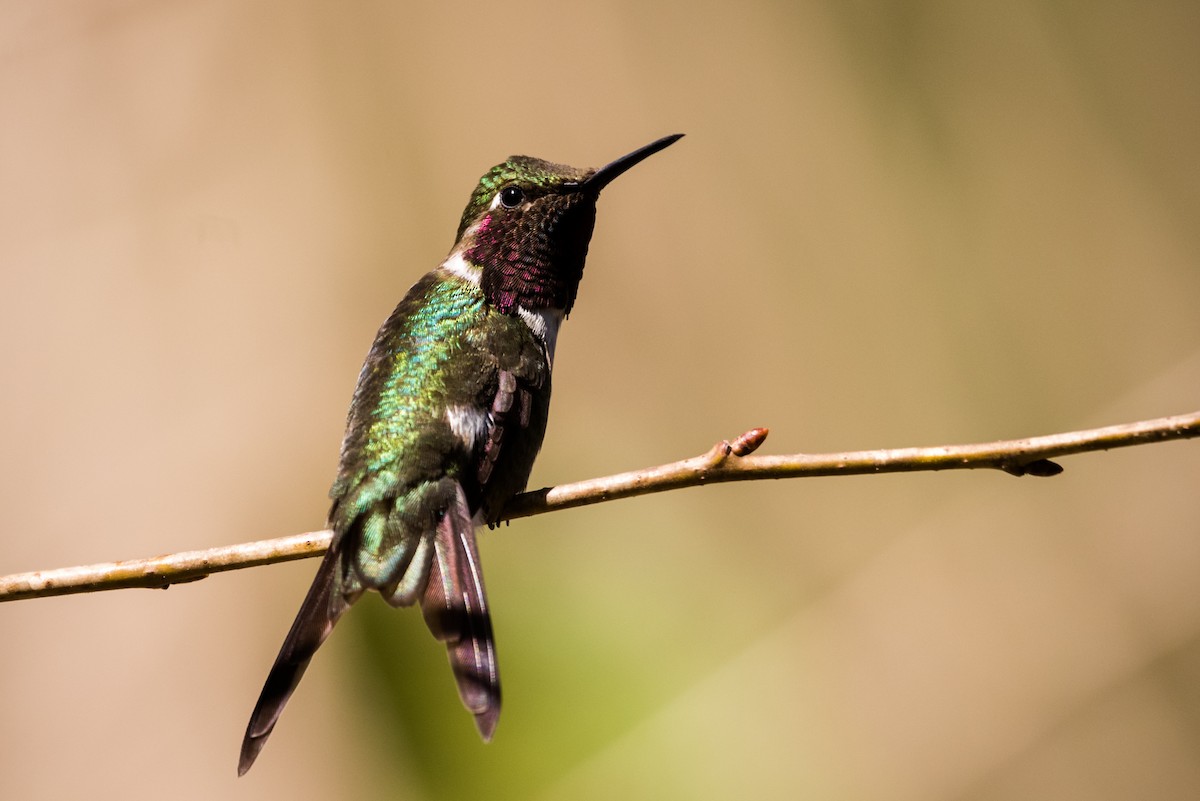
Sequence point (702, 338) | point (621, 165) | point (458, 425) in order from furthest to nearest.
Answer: point (702, 338), point (621, 165), point (458, 425)

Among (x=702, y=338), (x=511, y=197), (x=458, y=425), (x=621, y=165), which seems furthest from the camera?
(x=702, y=338)

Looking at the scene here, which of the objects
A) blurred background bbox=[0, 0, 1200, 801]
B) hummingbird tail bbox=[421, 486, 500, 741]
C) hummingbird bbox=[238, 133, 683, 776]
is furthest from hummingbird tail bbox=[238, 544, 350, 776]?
blurred background bbox=[0, 0, 1200, 801]

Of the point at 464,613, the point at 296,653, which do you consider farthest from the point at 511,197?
the point at 296,653

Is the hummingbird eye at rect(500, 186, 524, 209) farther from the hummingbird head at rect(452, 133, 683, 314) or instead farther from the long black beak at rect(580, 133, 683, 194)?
the long black beak at rect(580, 133, 683, 194)

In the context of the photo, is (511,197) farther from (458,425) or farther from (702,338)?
(702,338)

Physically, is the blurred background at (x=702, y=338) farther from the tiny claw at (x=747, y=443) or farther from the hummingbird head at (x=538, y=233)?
the tiny claw at (x=747, y=443)

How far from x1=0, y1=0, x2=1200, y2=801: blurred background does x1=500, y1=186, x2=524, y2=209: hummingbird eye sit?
134cm

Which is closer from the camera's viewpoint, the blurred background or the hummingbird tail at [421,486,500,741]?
the hummingbird tail at [421,486,500,741]

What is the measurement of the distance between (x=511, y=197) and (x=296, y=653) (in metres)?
1.48

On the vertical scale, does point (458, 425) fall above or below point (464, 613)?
above

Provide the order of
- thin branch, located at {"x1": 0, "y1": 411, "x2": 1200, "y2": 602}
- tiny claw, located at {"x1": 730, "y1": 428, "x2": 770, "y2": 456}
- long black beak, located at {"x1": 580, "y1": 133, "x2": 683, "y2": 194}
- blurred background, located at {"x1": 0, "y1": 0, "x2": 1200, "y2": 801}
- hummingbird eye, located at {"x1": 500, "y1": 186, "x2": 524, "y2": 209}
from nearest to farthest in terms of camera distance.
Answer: thin branch, located at {"x1": 0, "y1": 411, "x2": 1200, "y2": 602} < tiny claw, located at {"x1": 730, "y1": 428, "x2": 770, "y2": 456} < long black beak, located at {"x1": 580, "y1": 133, "x2": 683, "y2": 194} < hummingbird eye, located at {"x1": 500, "y1": 186, "x2": 524, "y2": 209} < blurred background, located at {"x1": 0, "y1": 0, "x2": 1200, "y2": 801}

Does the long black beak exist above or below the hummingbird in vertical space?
above

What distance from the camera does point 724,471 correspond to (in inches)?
67.6

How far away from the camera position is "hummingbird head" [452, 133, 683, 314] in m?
2.67
